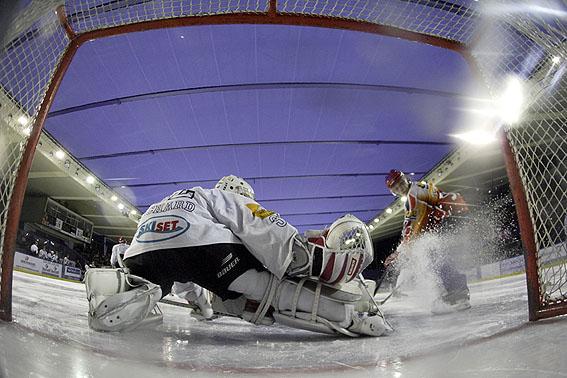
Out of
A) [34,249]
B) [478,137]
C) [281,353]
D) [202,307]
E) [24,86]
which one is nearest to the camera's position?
[281,353]

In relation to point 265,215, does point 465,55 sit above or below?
above

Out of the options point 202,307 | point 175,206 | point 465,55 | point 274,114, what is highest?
point 465,55

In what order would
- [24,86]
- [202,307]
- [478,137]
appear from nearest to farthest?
[24,86], [478,137], [202,307]

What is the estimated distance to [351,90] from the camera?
82cm

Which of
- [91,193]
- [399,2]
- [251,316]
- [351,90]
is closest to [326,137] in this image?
[351,90]

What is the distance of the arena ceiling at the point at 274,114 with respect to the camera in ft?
2.55

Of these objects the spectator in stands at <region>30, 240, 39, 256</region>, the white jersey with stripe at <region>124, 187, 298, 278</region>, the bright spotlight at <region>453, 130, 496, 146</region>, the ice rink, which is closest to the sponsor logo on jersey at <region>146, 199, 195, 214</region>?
the white jersey with stripe at <region>124, 187, 298, 278</region>

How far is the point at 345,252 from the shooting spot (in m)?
0.65

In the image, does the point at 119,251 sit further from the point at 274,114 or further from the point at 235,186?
the point at 274,114

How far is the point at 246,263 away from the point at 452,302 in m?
0.63

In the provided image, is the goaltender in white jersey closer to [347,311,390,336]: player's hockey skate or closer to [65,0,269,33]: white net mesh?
[347,311,390,336]: player's hockey skate

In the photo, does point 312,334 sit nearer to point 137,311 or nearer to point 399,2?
point 137,311

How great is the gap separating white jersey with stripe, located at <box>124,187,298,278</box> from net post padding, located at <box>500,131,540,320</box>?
0.47 metres

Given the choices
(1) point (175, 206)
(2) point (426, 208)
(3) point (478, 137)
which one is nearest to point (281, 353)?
(1) point (175, 206)
